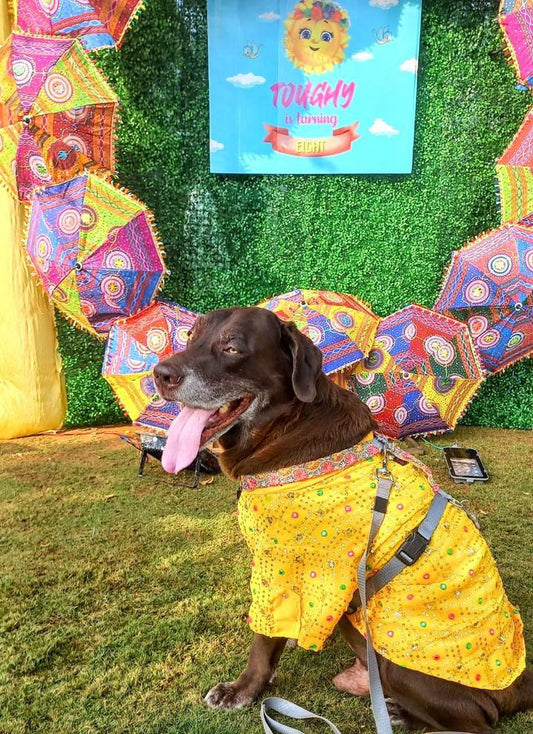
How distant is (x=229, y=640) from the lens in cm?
288

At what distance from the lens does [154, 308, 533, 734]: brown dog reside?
226 cm

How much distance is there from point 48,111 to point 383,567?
4524 millimetres

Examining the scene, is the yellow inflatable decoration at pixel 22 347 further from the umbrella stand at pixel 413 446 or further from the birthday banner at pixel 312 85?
the umbrella stand at pixel 413 446

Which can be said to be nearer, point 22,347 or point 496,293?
point 496,293

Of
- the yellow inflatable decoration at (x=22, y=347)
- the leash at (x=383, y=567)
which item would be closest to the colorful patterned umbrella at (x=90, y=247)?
the yellow inflatable decoration at (x=22, y=347)

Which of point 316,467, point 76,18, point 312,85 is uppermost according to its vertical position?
point 76,18

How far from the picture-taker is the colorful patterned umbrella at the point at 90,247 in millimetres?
4773

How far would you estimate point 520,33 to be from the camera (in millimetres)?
5148

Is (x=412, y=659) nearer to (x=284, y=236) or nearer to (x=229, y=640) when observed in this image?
(x=229, y=640)

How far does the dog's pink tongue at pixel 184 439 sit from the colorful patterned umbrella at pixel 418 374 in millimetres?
2977

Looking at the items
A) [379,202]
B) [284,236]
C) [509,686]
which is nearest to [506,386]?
[379,202]

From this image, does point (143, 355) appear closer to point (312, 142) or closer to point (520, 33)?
point (312, 142)

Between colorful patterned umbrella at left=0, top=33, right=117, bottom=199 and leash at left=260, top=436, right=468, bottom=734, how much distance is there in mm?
4072

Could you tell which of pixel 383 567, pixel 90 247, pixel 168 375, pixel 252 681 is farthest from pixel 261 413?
pixel 90 247
